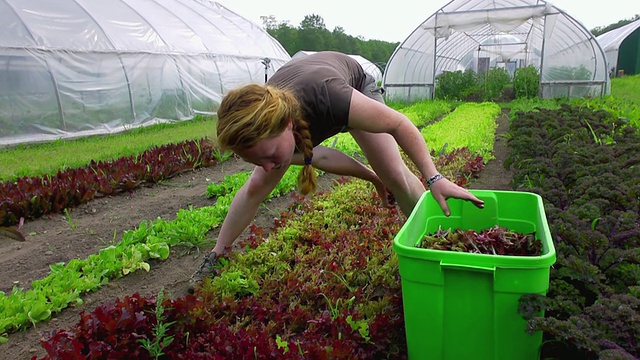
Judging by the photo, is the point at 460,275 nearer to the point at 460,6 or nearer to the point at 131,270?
the point at 131,270

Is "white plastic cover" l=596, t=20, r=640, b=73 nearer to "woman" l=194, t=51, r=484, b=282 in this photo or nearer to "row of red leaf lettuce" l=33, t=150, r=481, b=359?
"row of red leaf lettuce" l=33, t=150, r=481, b=359

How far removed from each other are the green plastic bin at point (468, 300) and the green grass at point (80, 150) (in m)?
3.68

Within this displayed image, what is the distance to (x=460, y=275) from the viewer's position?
159 cm

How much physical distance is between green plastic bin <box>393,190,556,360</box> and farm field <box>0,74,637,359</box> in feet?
1.39

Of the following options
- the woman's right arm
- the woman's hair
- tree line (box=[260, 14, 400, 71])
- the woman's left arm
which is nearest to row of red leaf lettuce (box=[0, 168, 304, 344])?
the woman's right arm

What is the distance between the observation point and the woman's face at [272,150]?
2.01 m

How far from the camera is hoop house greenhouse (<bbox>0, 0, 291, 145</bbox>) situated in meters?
7.62

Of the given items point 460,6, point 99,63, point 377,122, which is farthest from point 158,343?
point 460,6

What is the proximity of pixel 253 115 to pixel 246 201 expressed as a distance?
989 millimetres

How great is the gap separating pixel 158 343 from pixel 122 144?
623cm

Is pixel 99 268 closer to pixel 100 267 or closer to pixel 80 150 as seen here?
pixel 100 267

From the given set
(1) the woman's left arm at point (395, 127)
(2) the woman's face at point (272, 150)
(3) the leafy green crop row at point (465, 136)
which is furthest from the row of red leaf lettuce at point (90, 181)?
(1) the woman's left arm at point (395, 127)

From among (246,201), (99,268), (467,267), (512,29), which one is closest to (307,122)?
(246,201)

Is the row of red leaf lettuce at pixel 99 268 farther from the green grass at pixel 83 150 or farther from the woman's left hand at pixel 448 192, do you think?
the woman's left hand at pixel 448 192
